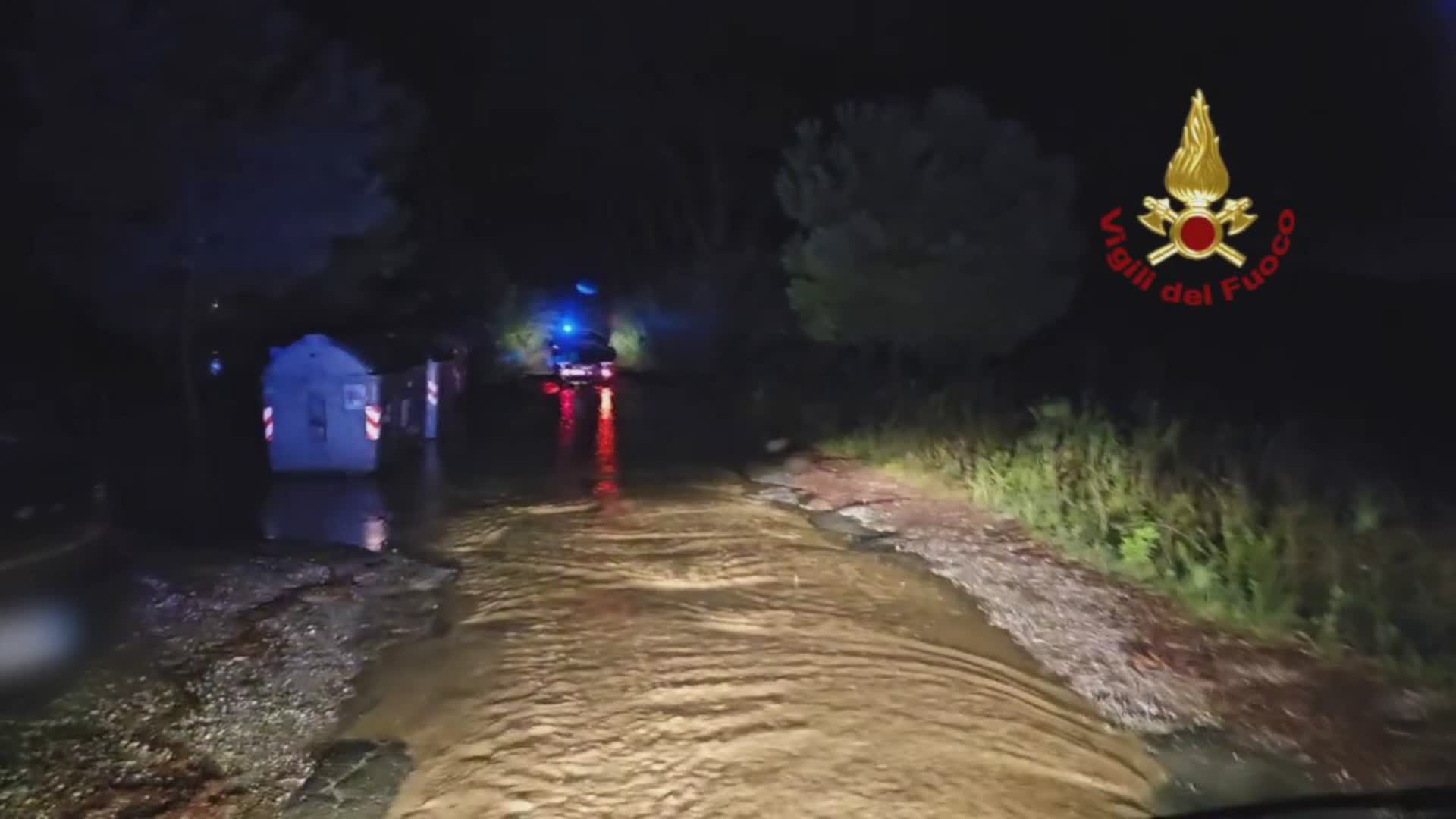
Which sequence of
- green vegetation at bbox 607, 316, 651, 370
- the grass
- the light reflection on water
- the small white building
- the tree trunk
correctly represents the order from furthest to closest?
green vegetation at bbox 607, 316, 651, 370, the tree trunk, the small white building, the grass, the light reflection on water

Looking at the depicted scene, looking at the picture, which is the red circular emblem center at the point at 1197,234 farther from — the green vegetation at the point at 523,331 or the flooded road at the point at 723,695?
the green vegetation at the point at 523,331

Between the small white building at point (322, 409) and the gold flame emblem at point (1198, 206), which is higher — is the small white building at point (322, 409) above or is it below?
below

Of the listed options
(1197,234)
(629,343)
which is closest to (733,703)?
(1197,234)

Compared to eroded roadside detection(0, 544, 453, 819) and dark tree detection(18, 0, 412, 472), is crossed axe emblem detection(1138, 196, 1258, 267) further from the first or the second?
eroded roadside detection(0, 544, 453, 819)

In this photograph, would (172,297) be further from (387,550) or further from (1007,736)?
(1007,736)

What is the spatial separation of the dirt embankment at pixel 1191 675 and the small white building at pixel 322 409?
8261mm

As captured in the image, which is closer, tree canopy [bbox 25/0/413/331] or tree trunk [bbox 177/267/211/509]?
tree canopy [bbox 25/0/413/331]

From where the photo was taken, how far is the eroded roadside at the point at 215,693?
5.65m

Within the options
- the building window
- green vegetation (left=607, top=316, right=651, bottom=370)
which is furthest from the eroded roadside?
green vegetation (left=607, top=316, right=651, bottom=370)

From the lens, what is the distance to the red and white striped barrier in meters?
16.5

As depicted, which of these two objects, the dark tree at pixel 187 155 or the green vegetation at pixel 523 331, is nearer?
the dark tree at pixel 187 155

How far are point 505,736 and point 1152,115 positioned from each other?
898 inches

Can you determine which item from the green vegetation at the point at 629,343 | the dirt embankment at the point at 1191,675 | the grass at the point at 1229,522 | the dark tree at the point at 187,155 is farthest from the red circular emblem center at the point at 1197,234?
the green vegetation at the point at 629,343

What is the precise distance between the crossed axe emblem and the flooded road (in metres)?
10.2
